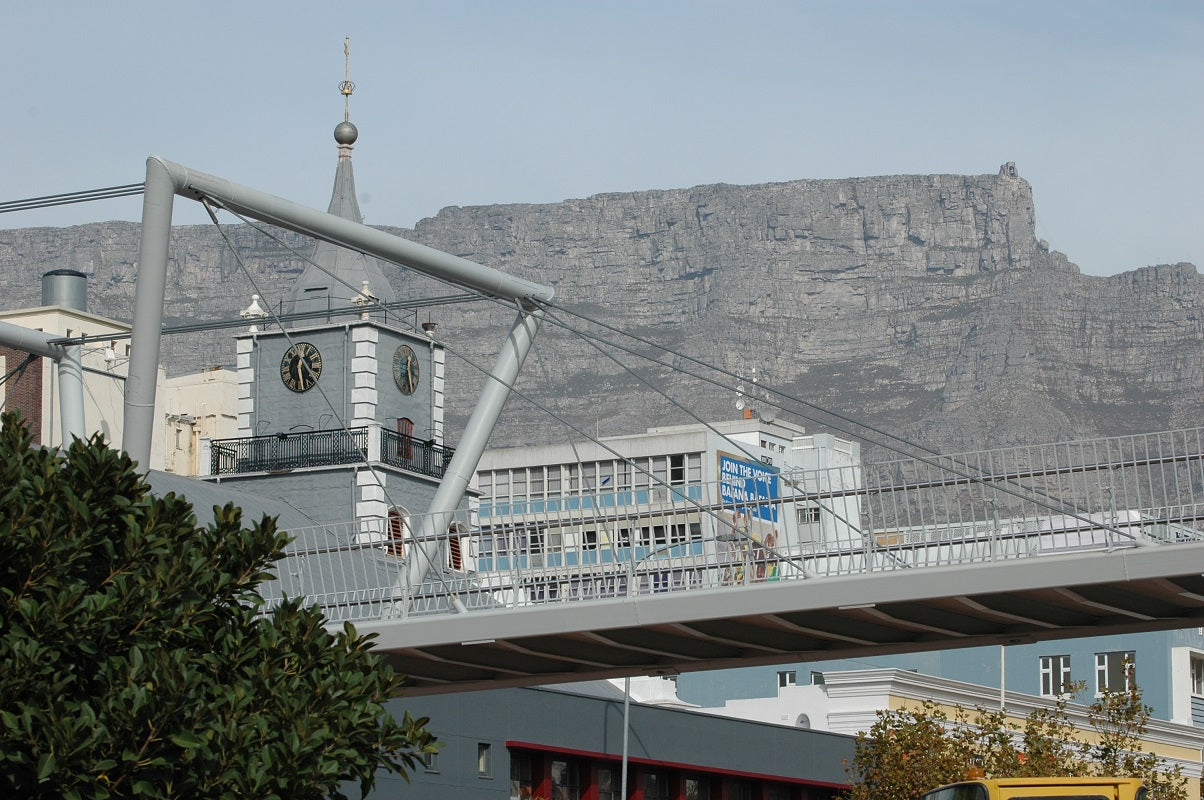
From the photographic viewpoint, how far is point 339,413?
71062 mm

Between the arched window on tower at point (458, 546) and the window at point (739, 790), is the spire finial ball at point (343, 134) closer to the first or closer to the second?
the window at point (739, 790)

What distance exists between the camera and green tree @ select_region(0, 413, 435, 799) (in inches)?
712

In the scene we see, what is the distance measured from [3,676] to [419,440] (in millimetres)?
55803

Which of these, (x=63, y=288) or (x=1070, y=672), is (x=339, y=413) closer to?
(x=63, y=288)

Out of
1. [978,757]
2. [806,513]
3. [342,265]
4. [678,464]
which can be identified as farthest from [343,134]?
[678,464]

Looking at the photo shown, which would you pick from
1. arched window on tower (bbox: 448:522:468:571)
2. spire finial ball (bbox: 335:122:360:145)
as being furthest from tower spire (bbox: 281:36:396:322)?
arched window on tower (bbox: 448:522:468:571)

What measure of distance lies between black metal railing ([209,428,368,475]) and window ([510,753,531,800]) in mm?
19900

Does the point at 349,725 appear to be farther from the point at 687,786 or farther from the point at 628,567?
the point at 687,786

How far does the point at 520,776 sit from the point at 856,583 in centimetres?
2718

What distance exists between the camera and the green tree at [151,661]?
18.1 metres

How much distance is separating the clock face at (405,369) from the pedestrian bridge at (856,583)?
138 ft

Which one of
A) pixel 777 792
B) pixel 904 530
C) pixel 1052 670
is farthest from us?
pixel 1052 670

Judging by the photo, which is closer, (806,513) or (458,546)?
(806,513)

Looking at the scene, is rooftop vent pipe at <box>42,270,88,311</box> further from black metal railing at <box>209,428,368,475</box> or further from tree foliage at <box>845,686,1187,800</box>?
tree foliage at <box>845,686,1187,800</box>
